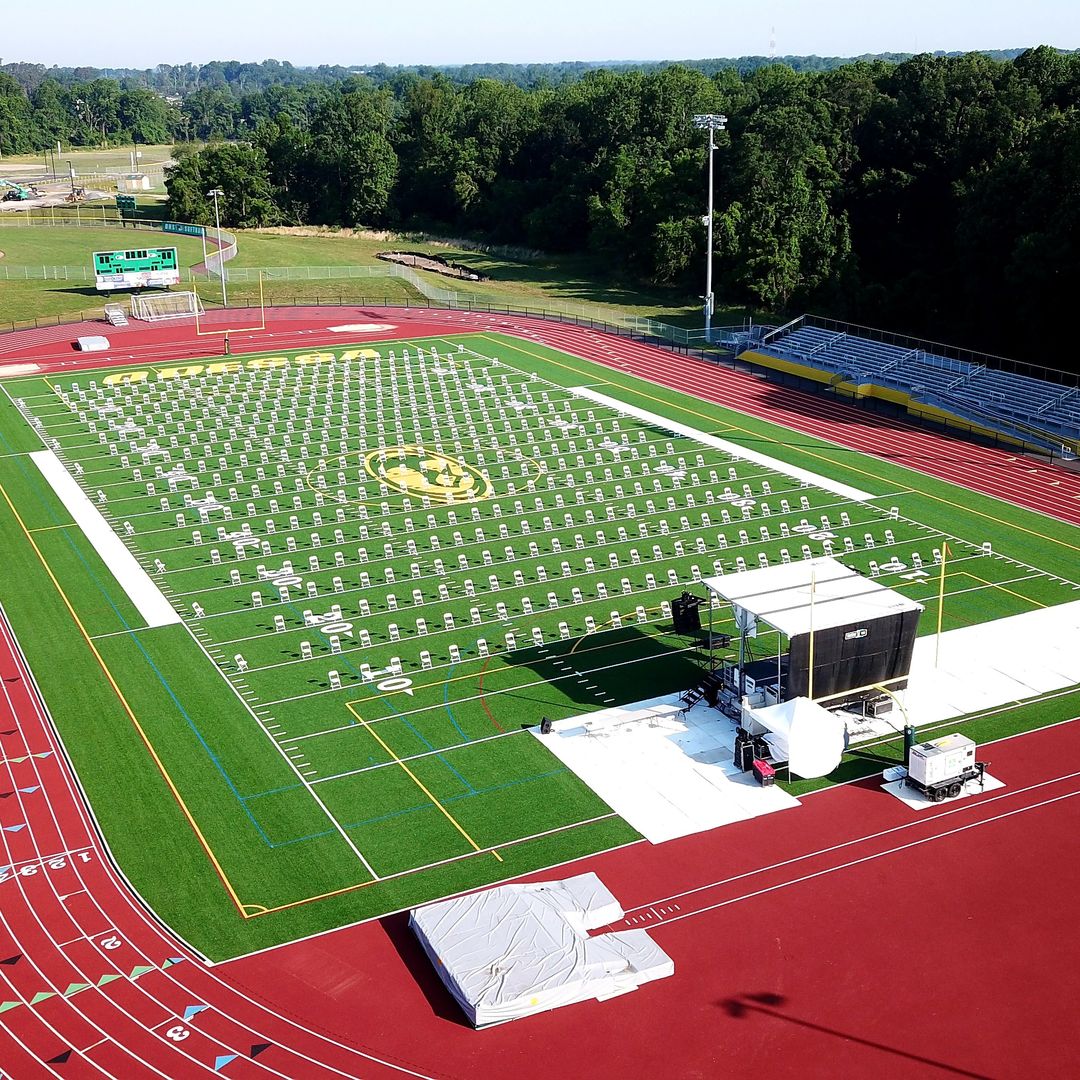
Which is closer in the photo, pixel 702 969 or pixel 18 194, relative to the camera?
pixel 702 969

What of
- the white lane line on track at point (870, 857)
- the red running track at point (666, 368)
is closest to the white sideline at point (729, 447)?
the red running track at point (666, 368)

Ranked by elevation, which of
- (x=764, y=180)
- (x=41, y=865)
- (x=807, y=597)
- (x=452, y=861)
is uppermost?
(x=764, y=180)

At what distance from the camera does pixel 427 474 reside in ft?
152

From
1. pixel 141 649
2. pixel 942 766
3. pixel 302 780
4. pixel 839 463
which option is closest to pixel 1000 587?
pixel 942 766

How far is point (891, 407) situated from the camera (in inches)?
2269

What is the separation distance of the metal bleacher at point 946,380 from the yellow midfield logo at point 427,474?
72.2ft

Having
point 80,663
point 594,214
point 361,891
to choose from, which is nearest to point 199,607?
point 80,663

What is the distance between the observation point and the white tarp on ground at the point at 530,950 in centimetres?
1958

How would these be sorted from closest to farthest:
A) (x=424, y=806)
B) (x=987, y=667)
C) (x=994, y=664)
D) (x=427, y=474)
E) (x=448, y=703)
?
(x=424, y=806), (x=448, y=703), (x=987, y=667), (x=994, y=664), (x=427, y=474)

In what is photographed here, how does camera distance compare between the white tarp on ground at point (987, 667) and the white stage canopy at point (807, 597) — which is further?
the white tarp on ground at point (987, 667)

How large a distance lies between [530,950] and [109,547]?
2432 cm

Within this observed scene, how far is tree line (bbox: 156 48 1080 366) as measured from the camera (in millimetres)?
70250

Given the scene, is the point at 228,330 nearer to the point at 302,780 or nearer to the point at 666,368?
the point at 666,368

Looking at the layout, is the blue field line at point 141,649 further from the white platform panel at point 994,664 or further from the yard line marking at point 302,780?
the white platform panel at point 994,664
